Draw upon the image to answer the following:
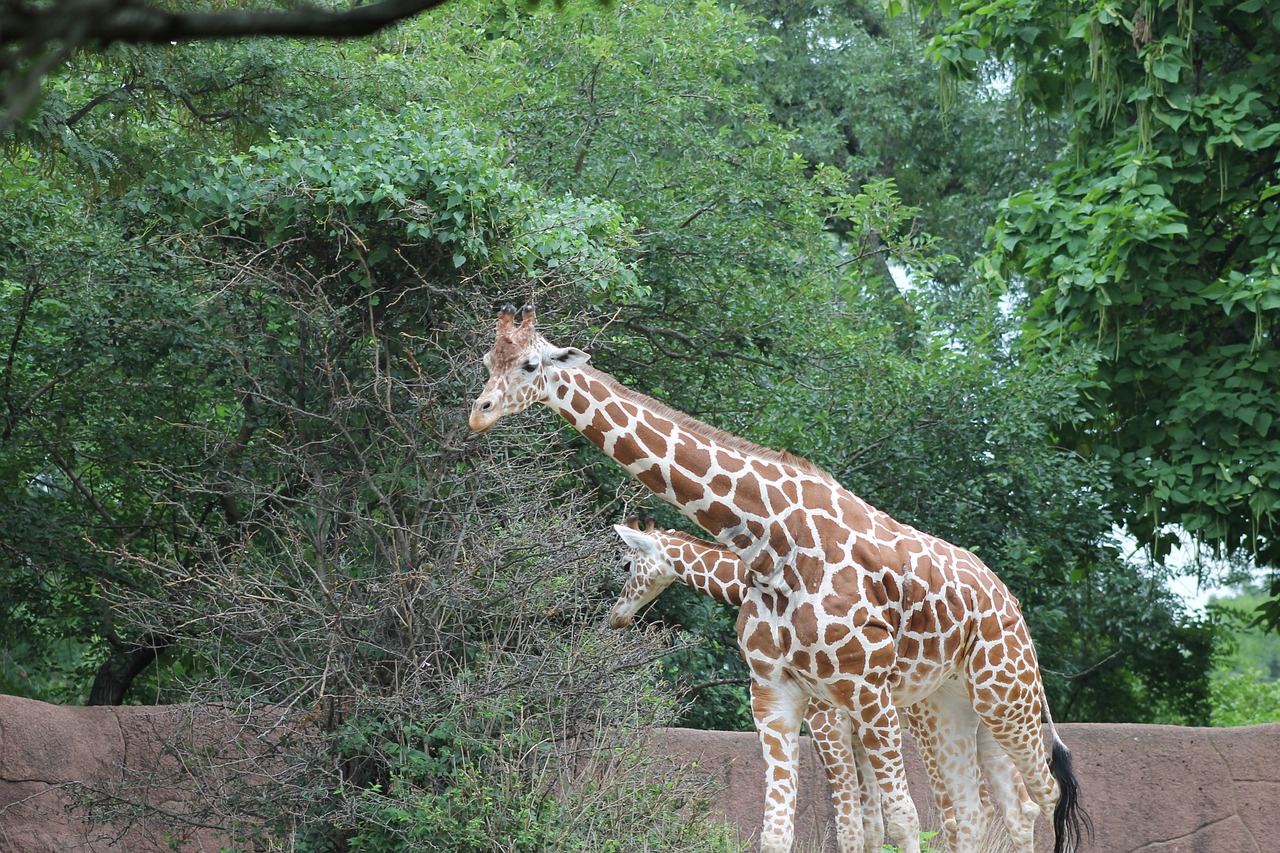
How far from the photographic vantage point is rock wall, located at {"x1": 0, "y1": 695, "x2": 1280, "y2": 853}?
8.49m

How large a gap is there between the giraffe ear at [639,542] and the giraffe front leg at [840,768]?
1265 mm

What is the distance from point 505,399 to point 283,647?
6.48ft

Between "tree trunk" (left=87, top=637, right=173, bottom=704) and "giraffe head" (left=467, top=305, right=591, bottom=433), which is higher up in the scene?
"giraffe head" (left=467, top=305, right=591, bottom=433)

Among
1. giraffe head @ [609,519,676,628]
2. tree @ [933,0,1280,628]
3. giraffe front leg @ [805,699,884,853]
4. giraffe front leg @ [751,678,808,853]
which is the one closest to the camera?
giraffe front leg @ [751,678,808,853]

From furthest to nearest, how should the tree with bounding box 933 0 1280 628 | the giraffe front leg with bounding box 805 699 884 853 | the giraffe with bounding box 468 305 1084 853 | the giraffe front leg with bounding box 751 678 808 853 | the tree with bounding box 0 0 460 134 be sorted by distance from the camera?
the tree with bounding box 933 0 1280 628
the giraffe front leg with bounding box 805 699 884 853
the giraffe front leg with bounding box 751 678 808 853
the giraffe with bounding box 468 305 1084 853
the tree with bounding box 0 0 460 134

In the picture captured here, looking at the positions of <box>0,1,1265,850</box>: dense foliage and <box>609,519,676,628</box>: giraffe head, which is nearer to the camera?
<box>0,1,1265,850</box>: dense foliage

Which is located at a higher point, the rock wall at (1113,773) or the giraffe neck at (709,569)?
the giraffe neck at (709,569)

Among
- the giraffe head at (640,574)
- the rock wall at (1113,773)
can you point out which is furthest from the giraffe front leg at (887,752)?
the rock wall at (1113,773)

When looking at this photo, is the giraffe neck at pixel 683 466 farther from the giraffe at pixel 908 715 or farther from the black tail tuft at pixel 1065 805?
the black tail tuft at pixel 1065 805

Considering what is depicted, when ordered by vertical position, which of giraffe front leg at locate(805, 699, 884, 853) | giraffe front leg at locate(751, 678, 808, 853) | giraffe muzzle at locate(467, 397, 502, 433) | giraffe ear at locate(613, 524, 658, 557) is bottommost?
giraffe front leg at locate(805, 699, 884, 853)

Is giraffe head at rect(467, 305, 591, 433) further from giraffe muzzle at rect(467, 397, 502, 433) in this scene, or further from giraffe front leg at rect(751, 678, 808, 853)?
giraffe front leg at rect(751, 678, 808, 853)

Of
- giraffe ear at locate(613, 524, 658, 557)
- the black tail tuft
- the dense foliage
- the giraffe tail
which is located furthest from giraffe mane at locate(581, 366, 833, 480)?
the black tail tuft

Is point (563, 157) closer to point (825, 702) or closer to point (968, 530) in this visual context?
point (968, 530)

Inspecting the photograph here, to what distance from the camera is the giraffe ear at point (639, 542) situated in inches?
309
